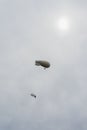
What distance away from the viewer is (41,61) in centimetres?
14375

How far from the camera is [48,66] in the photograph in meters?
144

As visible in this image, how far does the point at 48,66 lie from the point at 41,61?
241 inches
